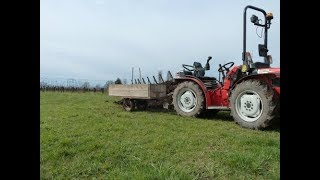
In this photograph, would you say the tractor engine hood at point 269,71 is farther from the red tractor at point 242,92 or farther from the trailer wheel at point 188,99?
the trailer wheel at point 188,99

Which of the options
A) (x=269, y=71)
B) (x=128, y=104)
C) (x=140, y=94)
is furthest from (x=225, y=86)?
(x=128, y=104)

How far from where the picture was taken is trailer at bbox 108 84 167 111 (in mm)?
9531

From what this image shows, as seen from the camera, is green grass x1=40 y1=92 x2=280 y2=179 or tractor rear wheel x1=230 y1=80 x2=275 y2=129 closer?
green grass x1=40 y1=92 x2=280 y2=179

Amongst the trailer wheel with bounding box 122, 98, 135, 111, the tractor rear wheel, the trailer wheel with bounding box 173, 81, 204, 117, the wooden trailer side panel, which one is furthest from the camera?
the trailer wheel with bounding box 122, 98, 135, 111

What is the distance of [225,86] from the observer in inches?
307

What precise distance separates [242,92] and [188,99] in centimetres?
204

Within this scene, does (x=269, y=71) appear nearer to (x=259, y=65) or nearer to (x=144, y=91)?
(x=259, y=65)

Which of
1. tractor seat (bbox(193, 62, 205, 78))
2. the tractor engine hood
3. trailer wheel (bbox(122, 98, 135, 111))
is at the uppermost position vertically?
tractor seat (bbox(193, 62, 205, 78))

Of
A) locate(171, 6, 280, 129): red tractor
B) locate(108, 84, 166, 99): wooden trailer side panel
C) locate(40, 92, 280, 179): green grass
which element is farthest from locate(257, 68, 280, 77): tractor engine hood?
locate(108, 84, 166, 99): wooden trailer side panel

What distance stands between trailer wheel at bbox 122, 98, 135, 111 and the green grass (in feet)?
10.4

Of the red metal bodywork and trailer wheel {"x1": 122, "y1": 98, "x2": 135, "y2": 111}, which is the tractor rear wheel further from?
trailer wheel {"x1": 122, "y1": 98, "x2": 135, "y2": 111}

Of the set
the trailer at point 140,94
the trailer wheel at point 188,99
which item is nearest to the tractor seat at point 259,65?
the trailer wheel at point 188,99
